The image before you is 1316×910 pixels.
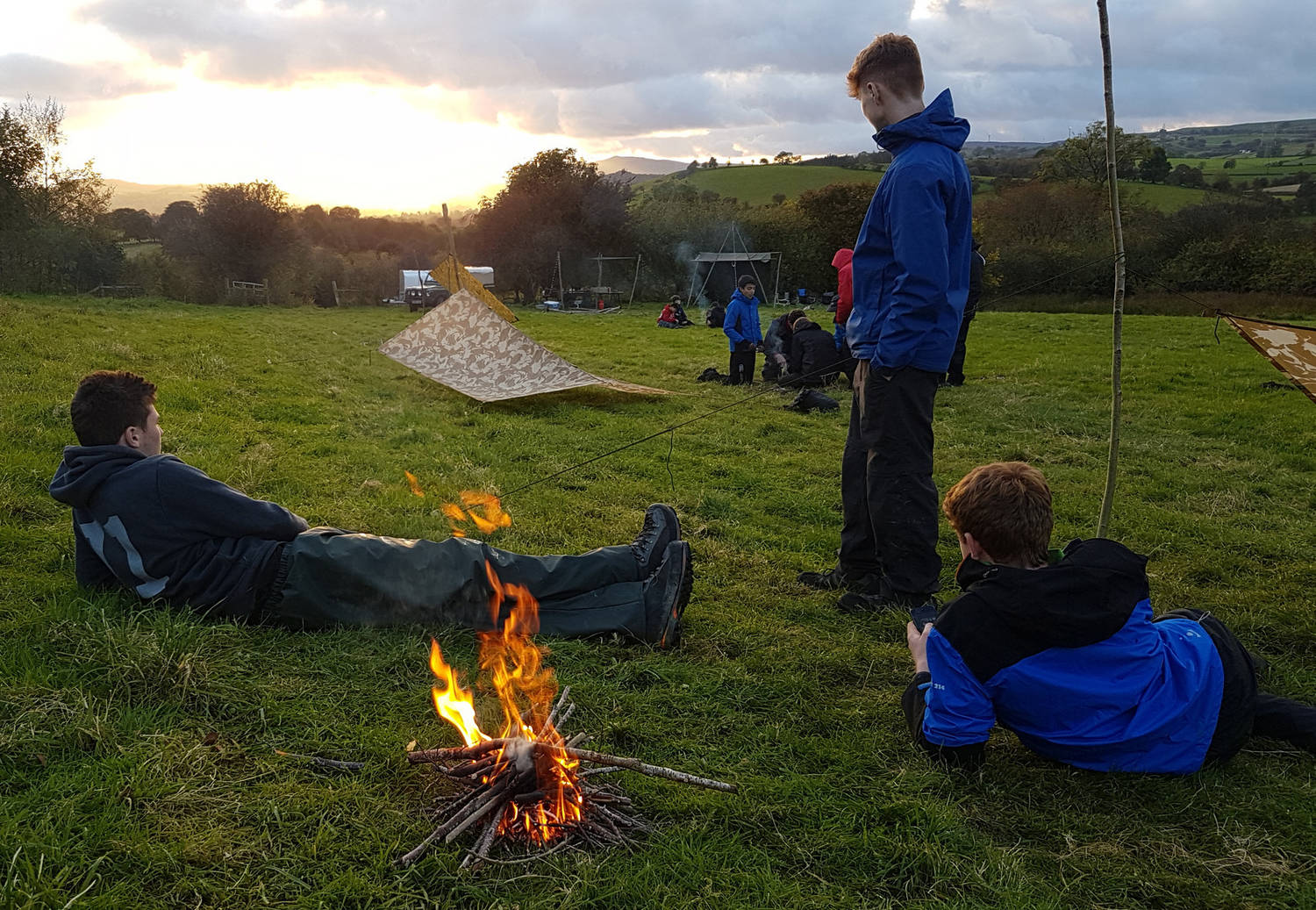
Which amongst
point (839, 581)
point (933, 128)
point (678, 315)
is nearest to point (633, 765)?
point (839, 581)

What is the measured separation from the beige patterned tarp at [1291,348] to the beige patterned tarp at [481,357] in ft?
22.2

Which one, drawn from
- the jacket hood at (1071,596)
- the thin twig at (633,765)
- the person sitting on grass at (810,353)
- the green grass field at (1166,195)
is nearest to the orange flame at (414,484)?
the thin twig at (633,765)

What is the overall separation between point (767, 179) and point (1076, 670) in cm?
5800

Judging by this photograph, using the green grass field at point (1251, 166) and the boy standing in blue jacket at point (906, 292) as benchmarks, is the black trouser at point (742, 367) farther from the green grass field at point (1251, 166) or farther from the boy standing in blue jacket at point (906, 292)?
the green grass field at point (1251, 166)

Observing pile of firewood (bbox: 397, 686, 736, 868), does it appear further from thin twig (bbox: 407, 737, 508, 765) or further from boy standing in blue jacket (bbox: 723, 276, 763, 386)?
boy standing in blue jacket (bbox: 723, 276, 763, 386)

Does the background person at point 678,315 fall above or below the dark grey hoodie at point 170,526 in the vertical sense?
above

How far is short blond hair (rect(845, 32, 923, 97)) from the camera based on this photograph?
408 centimetres

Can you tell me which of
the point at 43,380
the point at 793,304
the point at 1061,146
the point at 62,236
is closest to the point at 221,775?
the point at 43,380

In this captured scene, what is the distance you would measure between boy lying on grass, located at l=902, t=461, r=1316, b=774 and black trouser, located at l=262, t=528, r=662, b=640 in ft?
4.65

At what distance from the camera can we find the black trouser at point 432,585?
370cm

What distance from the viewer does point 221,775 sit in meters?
2.77

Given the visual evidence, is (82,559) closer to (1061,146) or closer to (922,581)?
(922,581)

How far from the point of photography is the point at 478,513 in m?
6.06

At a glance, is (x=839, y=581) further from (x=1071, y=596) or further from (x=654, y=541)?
(x=1071, y=596)
